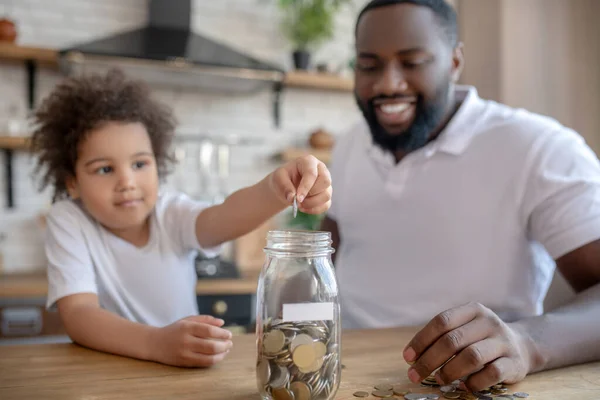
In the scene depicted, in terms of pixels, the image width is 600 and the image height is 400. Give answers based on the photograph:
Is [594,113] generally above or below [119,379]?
above

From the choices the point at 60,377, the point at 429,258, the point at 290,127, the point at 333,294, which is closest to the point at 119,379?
the point at 60,377

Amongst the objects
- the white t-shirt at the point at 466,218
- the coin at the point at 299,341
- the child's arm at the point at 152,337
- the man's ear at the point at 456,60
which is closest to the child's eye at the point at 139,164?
the child's arm at the point at 152,337

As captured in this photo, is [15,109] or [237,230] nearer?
[237,230]

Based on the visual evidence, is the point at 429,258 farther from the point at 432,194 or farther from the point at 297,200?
the point at 297,200

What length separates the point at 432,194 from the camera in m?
1.37

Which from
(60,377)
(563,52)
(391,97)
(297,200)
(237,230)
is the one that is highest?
(563,52)

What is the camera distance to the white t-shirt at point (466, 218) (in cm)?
123

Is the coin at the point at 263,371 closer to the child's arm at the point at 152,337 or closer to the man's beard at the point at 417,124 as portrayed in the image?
the child's arm at the point at 152,337

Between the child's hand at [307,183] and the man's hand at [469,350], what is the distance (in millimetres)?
218

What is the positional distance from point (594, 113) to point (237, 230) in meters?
2.16

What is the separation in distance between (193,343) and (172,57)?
206 cm

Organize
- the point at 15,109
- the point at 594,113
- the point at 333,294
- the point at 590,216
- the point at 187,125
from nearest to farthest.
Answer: the point at 333,294
the point at 590,216
the point at 594,113
the point at 15,109
the point at 187,125

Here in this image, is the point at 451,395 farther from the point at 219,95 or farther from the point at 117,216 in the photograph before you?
the point at 219,95

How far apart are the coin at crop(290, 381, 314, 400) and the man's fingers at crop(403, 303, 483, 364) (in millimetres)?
164
